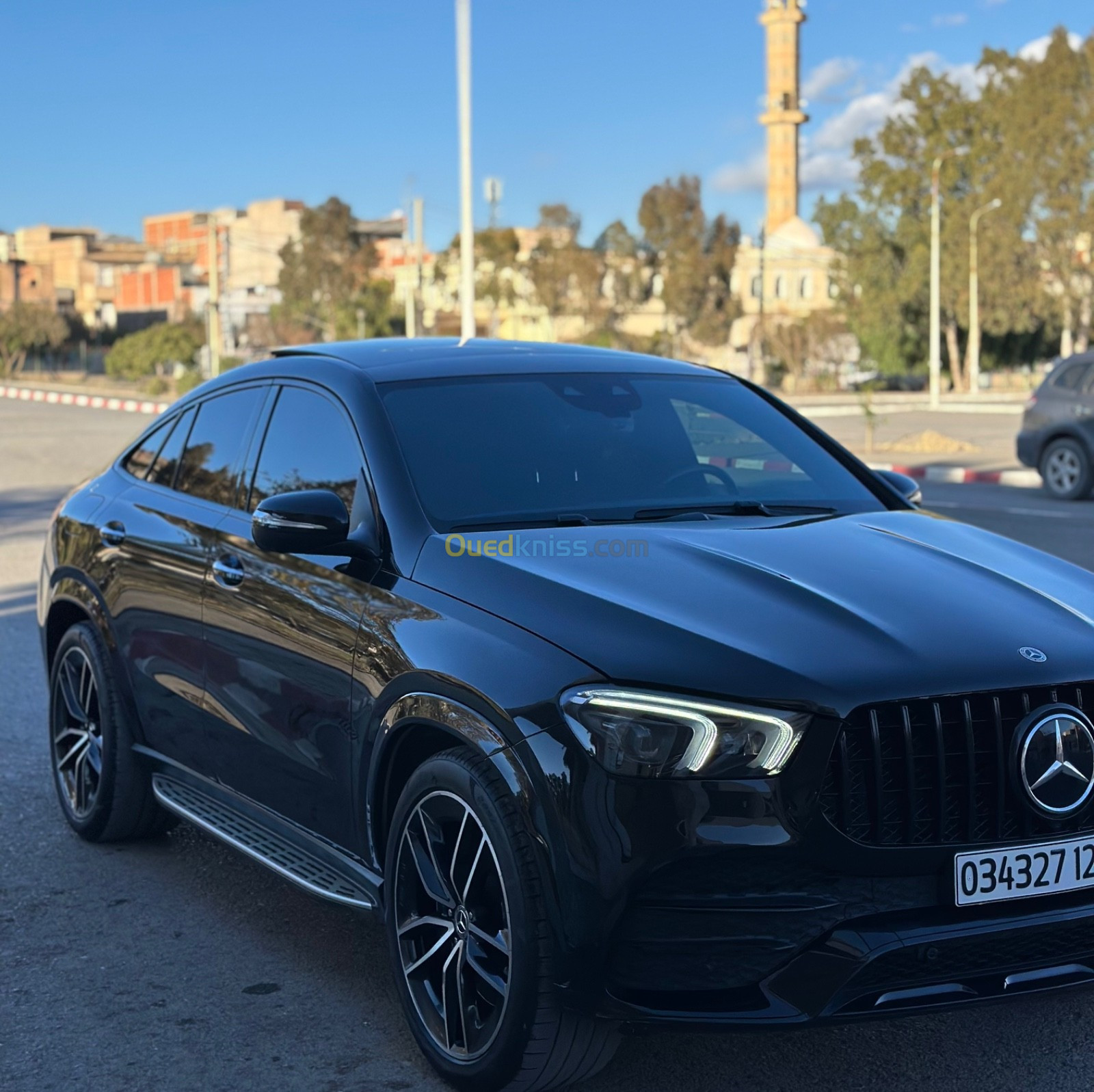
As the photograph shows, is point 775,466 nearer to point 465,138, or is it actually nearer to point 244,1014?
point 244,1014

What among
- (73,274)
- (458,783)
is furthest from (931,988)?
(73,274)

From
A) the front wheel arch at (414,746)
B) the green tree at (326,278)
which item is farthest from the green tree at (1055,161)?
the front wheel arch at (414,746)

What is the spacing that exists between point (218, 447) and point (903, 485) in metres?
2.17

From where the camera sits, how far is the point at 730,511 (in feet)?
13.6

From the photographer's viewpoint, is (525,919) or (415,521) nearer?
(525,919)

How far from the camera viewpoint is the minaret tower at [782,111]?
11825 cm

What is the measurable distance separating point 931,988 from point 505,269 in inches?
3369

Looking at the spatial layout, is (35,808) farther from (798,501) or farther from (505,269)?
(505,269)

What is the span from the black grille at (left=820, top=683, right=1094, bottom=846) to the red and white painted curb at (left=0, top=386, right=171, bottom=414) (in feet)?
112

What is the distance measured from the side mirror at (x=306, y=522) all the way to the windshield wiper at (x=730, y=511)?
761 millimetres

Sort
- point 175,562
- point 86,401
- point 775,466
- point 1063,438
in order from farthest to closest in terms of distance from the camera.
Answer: point 86,401, point 1063,438, point 175,562, point 775,466

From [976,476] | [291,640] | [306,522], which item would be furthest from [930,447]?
[306,522]

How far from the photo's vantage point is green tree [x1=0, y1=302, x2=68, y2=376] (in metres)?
86.2

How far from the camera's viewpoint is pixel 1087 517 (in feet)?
50.5
